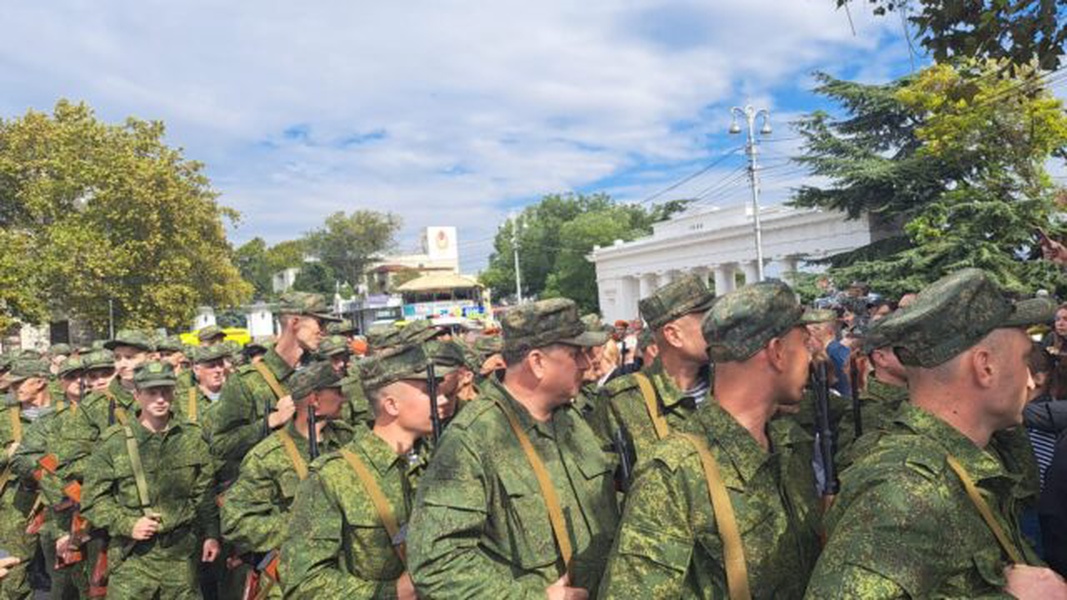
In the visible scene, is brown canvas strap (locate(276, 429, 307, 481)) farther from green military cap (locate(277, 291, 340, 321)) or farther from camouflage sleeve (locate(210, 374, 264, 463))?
green military cap (locate(277, 291, 340, 321))

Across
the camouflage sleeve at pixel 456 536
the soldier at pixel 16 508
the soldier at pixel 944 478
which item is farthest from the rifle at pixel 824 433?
the soldier at pixel 16 508

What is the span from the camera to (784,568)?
2.13 metres

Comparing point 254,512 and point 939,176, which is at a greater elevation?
point 939,176

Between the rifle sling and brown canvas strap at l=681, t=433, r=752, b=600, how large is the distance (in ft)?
13.8

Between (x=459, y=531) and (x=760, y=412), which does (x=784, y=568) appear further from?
(x=459, y=531)

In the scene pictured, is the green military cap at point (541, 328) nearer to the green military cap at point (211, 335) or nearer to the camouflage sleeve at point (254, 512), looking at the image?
the camouflage sleeve at point (254, 512)

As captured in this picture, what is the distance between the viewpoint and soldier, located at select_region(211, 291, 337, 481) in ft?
18.7

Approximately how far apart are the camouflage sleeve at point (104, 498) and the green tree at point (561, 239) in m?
66.9

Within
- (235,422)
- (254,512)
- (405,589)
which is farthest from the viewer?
(235,422)

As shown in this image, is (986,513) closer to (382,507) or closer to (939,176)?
(382,507)

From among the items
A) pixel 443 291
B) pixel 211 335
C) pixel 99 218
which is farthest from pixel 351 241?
pixel 211 335

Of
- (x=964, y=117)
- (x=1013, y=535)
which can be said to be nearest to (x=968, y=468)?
(x=1013, y=535)

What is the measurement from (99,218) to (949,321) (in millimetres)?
33982

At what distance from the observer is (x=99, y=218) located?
3078 cm
